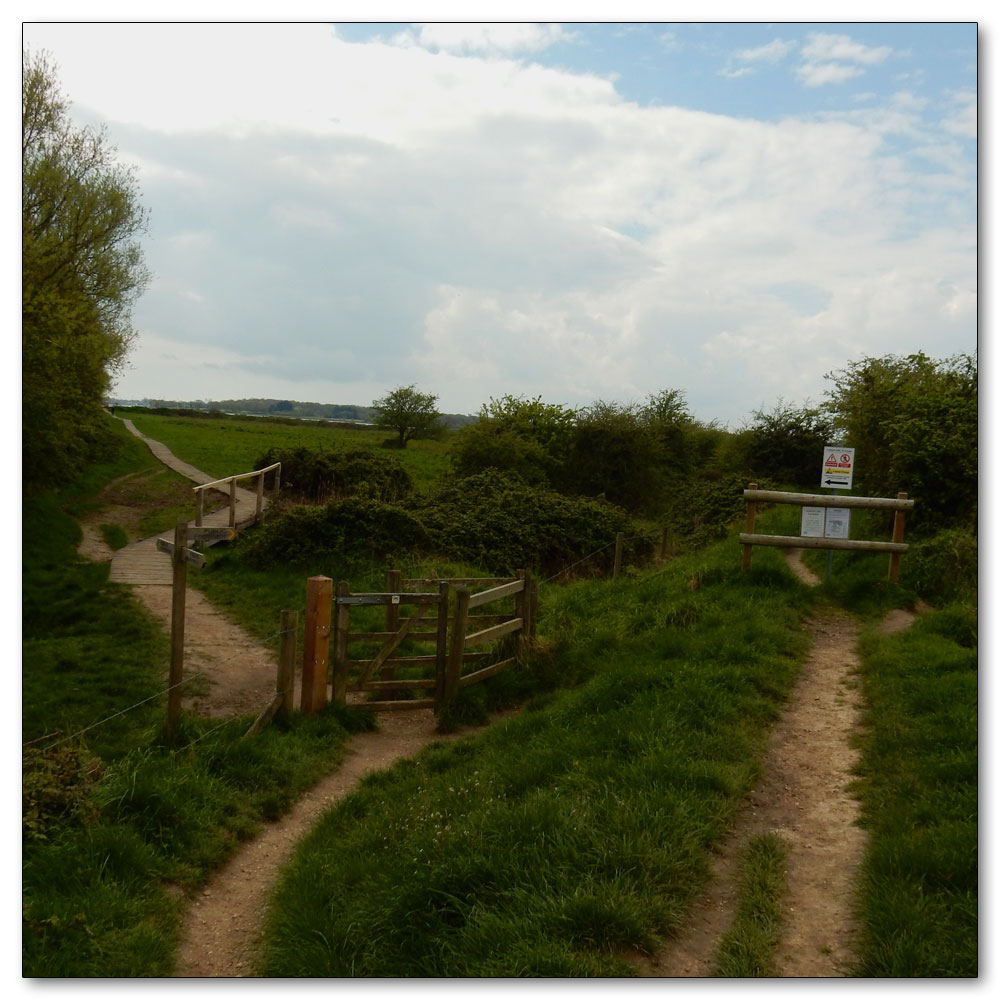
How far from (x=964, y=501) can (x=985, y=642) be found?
7.58 m

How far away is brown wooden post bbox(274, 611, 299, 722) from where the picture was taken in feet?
28.2

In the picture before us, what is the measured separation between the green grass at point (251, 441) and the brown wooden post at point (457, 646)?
15962 mm

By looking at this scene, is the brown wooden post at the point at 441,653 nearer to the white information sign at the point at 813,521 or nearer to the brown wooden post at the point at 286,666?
the brown wooden post at the point at 286,666

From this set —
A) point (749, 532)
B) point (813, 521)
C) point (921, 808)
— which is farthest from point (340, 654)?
point (813, 521)

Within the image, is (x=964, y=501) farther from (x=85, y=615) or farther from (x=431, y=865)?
(x=85, y=615)

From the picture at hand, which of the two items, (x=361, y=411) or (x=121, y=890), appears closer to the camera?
(x=121, y=890)

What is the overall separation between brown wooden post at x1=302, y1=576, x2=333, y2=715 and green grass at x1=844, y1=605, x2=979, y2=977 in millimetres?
5511

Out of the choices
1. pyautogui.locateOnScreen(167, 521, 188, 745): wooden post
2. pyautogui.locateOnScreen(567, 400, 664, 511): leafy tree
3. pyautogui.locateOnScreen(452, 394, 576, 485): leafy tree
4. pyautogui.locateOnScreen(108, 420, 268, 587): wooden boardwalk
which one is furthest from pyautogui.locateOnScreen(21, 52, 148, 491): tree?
pyautogui.locateOnScreen(567, 400, 664, 511): leafy tree

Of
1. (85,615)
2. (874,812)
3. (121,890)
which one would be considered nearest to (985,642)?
(874,812)

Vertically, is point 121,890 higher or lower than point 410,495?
lower

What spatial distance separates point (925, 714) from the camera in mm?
6941

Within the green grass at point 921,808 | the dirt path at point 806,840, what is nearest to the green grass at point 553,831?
the dirt path at point 806,840

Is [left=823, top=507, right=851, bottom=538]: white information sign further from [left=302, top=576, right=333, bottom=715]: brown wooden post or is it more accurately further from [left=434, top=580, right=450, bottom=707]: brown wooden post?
[left=302, top=576, right=333, bottom=715]: brown wooden post

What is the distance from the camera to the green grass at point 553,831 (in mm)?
4363
